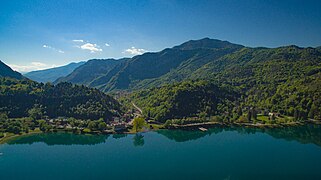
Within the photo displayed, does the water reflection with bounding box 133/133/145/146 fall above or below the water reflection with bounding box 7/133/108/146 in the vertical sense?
above

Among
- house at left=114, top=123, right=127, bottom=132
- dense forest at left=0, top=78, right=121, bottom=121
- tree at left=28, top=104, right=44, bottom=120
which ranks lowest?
house at left=114, top=123, right=127, bottom=132

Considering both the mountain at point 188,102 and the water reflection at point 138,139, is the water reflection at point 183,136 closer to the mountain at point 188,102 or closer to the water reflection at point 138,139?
the water reflection at point 138,139

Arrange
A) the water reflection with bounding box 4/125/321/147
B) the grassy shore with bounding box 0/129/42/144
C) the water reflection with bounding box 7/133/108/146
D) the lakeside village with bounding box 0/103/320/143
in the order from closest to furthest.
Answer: the grassy shore with bounding box 0/129/42/144 → the water reflection with bounding box 7/133/108/146 → the water reflection with bounding box 4/125/321/147 → the lakeside village with bounding box 0/103/320/143

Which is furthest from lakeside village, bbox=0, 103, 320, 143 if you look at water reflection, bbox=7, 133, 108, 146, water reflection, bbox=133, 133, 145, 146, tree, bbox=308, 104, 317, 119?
water reflection, bbox=133, 133, 145, 146

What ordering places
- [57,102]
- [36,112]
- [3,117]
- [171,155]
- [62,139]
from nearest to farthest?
[171,155]
[62,139]
[3,117]
[36,112]
[57,102]

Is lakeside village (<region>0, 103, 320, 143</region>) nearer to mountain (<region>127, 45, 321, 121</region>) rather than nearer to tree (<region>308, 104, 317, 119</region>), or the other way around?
tree (<region>308, 104, 317, 119</region>)

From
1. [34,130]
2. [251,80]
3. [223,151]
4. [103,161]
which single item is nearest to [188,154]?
[223,151]

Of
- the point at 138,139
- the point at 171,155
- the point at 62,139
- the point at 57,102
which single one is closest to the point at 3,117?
the point at 57,102

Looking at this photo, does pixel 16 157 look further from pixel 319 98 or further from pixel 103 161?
pixel 319 98

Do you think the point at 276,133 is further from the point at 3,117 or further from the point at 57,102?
the point at 3,117
